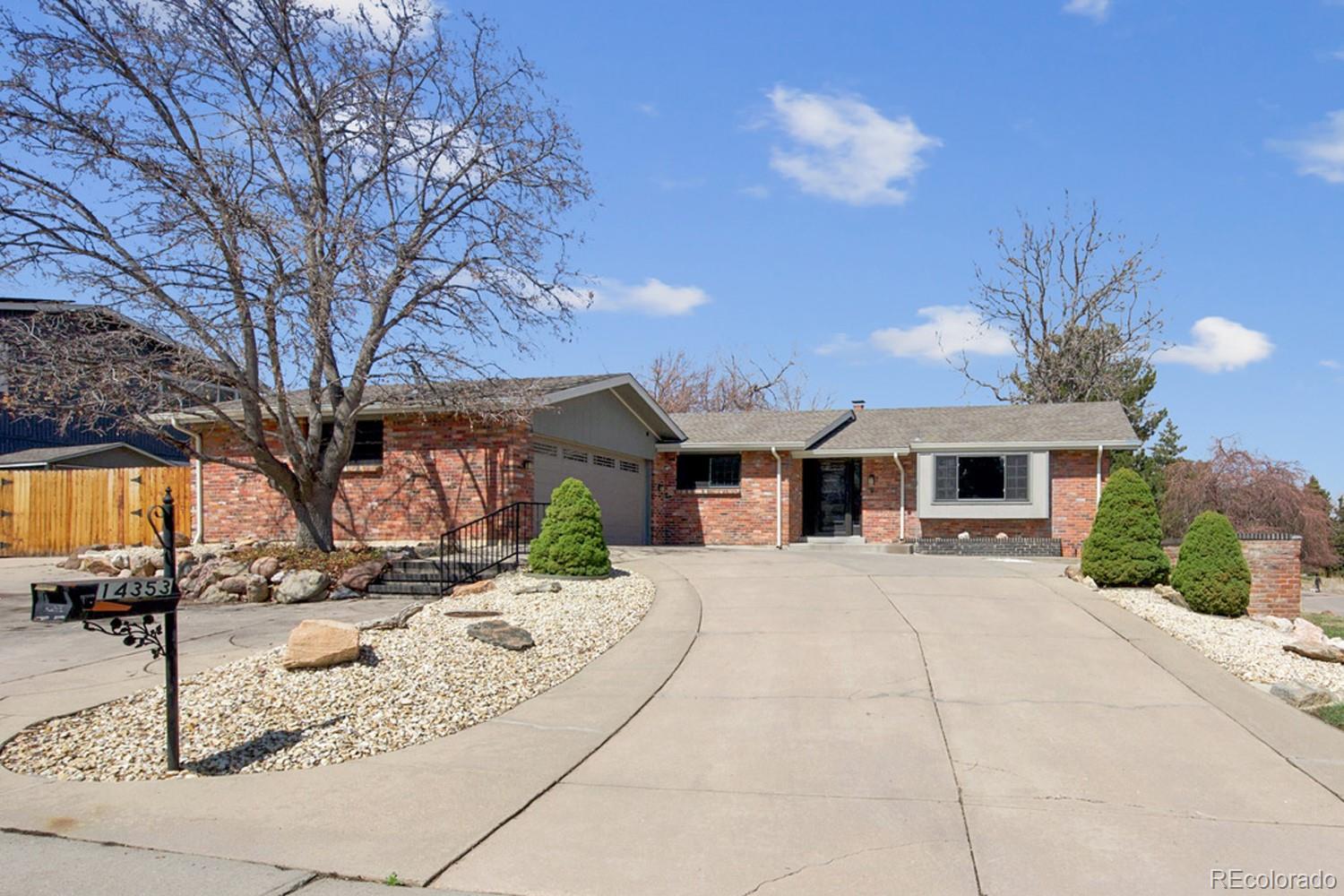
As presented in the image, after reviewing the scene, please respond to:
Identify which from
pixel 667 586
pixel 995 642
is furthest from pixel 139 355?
pixel 995 642

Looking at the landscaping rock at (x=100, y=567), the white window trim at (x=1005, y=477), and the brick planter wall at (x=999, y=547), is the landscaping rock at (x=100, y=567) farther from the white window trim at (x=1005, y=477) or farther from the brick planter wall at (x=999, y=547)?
the white window trim at (x=1005, y=477)

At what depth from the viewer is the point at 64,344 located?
40.3ft

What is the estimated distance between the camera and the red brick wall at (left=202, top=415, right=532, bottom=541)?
17.2 meters

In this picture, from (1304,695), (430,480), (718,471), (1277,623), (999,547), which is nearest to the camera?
(1304,695)

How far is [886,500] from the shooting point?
2380cm

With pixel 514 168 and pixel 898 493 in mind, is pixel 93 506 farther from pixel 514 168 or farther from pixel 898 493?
pixel 898 493

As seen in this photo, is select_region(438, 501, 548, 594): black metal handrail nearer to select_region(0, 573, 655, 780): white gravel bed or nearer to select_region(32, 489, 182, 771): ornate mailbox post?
select_region(0, 573, 655, 780): white gravel bed

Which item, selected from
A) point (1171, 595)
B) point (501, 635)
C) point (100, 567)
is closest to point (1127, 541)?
point (1171, 595)

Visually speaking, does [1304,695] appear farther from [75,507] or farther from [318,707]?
[75,507]

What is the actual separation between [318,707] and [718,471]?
1787 centimetres

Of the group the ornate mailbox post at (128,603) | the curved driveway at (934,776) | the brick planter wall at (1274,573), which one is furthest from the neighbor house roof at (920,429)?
the ornate mailbox post at (128,603)

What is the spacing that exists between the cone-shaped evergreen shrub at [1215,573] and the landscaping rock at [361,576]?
33.6 feet

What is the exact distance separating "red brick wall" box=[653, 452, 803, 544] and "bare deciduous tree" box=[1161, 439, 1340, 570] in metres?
12.1

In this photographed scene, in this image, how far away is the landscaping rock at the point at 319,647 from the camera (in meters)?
7.88
